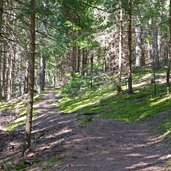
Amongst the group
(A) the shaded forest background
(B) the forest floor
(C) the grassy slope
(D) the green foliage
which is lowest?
(B) the forest floor

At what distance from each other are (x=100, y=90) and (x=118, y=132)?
16.7 meters

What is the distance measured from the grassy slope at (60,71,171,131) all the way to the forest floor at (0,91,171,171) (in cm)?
161

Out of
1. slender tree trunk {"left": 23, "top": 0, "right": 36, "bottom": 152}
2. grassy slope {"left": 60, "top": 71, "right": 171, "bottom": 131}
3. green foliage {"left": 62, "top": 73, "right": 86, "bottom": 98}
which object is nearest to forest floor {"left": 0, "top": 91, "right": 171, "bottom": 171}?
slender tree trunk {"left": 23, "top": 0, "right": 36, "bottom": 152}

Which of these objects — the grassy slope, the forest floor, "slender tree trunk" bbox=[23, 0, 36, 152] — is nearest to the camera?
the forest floor

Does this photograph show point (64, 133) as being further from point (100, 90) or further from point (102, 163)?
point (100, 90)

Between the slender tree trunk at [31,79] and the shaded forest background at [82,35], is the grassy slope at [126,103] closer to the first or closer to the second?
the shaded forest background at [82,35]

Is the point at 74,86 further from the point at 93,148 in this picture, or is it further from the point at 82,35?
the point at 93,148

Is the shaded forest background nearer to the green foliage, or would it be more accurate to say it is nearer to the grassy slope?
the green foliage

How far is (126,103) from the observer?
25.5 m

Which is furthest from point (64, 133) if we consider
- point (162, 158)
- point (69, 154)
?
point (162, 158)

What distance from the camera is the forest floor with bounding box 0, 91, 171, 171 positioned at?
12.2 m

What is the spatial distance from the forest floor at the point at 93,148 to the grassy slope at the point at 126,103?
5.28ft

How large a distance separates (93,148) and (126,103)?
1125 cm

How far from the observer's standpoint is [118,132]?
17609 mm
